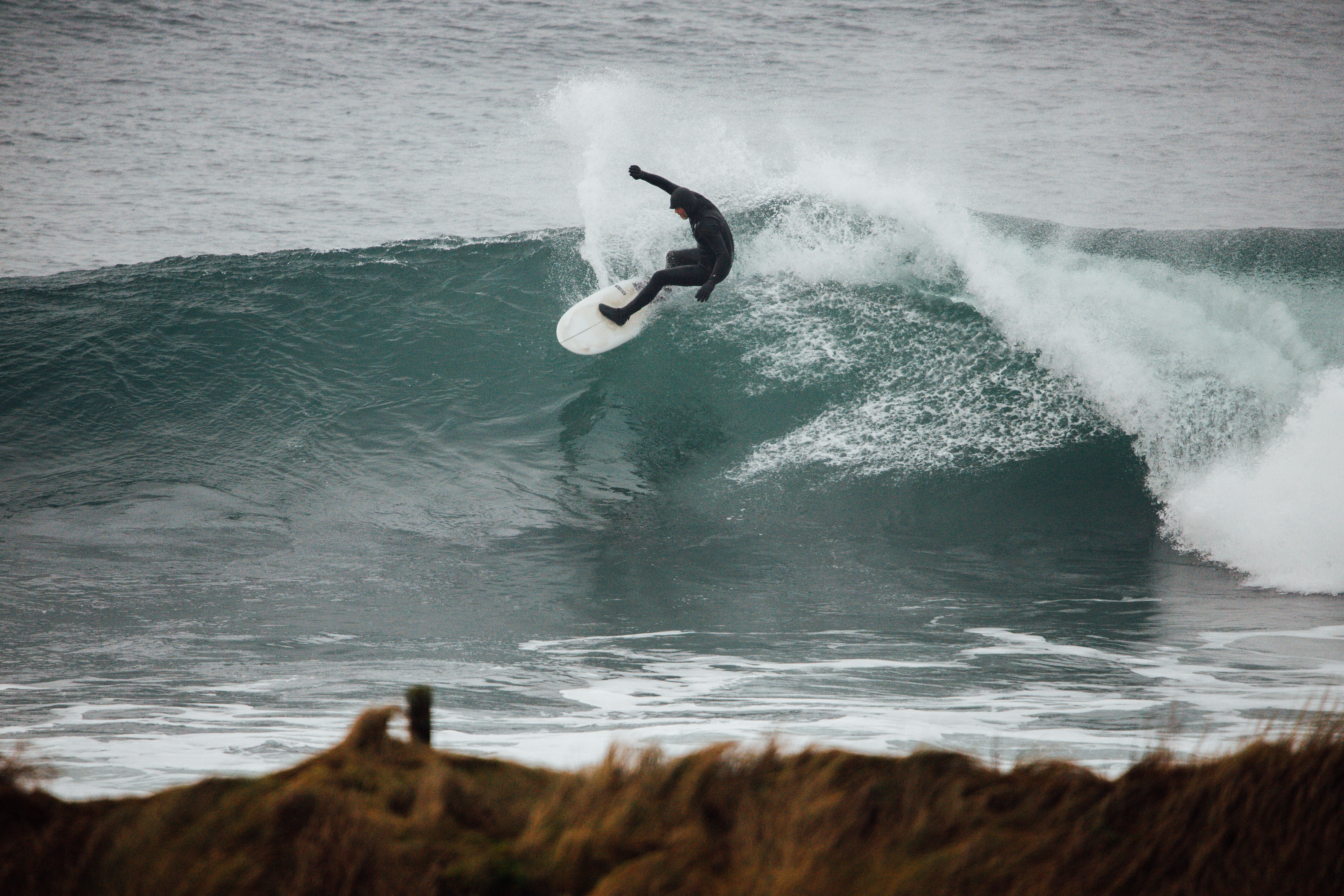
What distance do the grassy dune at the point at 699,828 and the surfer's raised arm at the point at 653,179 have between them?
6.99m

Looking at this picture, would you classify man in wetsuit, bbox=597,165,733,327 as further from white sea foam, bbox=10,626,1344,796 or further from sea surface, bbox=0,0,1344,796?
white sea foam, bbox=10,626,1344,796

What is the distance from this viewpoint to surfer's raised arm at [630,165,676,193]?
803 cm

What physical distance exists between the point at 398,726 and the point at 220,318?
10.5 metres

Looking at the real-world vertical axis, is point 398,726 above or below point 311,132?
below

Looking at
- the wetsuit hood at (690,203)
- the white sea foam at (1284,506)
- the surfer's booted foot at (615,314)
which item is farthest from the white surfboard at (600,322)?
the white sea foam at (1284,506)

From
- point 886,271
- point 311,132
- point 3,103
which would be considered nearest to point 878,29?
point 311,132

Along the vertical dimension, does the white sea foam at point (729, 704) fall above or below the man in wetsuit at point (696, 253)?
below

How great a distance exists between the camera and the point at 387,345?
1080 cm

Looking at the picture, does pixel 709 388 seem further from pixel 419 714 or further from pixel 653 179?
pixel 419 714

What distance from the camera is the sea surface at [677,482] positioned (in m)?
4.44

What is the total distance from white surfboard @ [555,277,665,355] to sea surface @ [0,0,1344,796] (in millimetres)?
357

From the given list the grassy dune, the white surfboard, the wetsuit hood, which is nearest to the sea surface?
the grassy dune

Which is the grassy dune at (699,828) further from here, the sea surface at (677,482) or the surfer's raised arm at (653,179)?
the surfer's raised arm at (653,179)

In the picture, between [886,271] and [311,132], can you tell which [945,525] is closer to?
[886,271]
